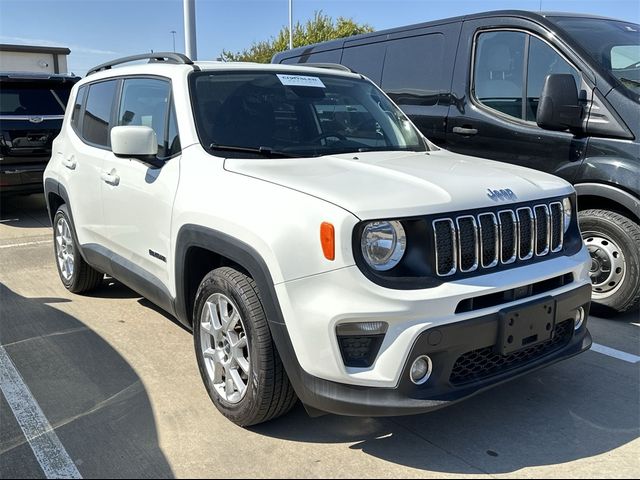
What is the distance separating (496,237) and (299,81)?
186 cm

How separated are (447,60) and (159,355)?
3660mm

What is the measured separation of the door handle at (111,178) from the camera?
162 inches

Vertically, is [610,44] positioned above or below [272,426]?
above

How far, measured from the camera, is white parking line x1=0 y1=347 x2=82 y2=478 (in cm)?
279

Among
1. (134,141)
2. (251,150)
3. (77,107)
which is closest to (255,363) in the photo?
(251,150)

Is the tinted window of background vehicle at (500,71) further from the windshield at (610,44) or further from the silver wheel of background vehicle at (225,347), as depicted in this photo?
the silver wheel of background vehicle at (225,347)

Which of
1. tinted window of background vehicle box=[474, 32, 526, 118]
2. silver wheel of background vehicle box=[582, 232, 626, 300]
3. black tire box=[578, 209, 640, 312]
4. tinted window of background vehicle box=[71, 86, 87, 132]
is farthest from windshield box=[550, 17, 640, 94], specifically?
tinted window of background vehicle box=[71, 86, 87, 132]

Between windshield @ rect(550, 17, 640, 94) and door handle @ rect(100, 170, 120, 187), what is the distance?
3.61 m

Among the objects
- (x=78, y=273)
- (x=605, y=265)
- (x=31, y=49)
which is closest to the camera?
(x=605, y=265)

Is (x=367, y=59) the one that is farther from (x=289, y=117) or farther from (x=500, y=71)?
(x=289, y=117)

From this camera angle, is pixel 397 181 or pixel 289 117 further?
pixel 289 117

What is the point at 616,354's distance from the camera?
13.3 ft

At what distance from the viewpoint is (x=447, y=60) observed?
5.61m

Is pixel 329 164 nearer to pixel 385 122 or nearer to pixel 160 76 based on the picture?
pixel 385 122
